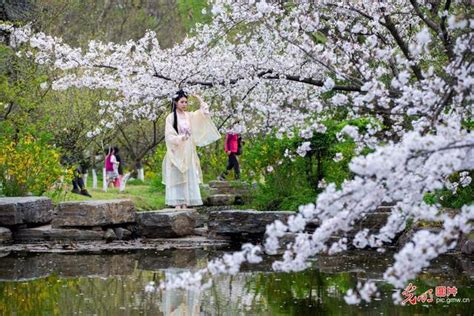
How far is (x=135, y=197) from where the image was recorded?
21.0 metres

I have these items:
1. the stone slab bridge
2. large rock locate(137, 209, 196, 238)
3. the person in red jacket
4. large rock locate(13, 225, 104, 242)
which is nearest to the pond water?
the stone slab bridge

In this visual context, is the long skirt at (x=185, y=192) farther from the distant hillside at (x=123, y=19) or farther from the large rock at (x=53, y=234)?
the distant hillside at (x=123, y=19)

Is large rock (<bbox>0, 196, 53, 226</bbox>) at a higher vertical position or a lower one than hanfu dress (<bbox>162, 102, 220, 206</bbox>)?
lower

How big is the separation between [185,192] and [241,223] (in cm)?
184

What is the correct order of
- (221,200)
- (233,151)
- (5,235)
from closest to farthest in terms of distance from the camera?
1. (5,235)
2. (221,200)
3. (233,151)

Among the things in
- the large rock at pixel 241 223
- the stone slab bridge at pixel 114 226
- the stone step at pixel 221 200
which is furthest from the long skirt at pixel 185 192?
the stone step at pixel 221 200

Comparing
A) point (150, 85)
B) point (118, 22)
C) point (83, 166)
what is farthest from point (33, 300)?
point (118, 22)

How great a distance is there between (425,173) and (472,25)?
3.00 feet

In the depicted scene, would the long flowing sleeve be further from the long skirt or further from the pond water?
the pond water

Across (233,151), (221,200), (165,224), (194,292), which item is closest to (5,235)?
(165,224)

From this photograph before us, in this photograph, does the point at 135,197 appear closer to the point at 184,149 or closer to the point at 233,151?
the point at 233,151

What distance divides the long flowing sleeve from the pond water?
11.0 feet

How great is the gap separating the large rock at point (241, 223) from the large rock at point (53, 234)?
1.82 metres

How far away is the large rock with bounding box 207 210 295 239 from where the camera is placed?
14234 mm
